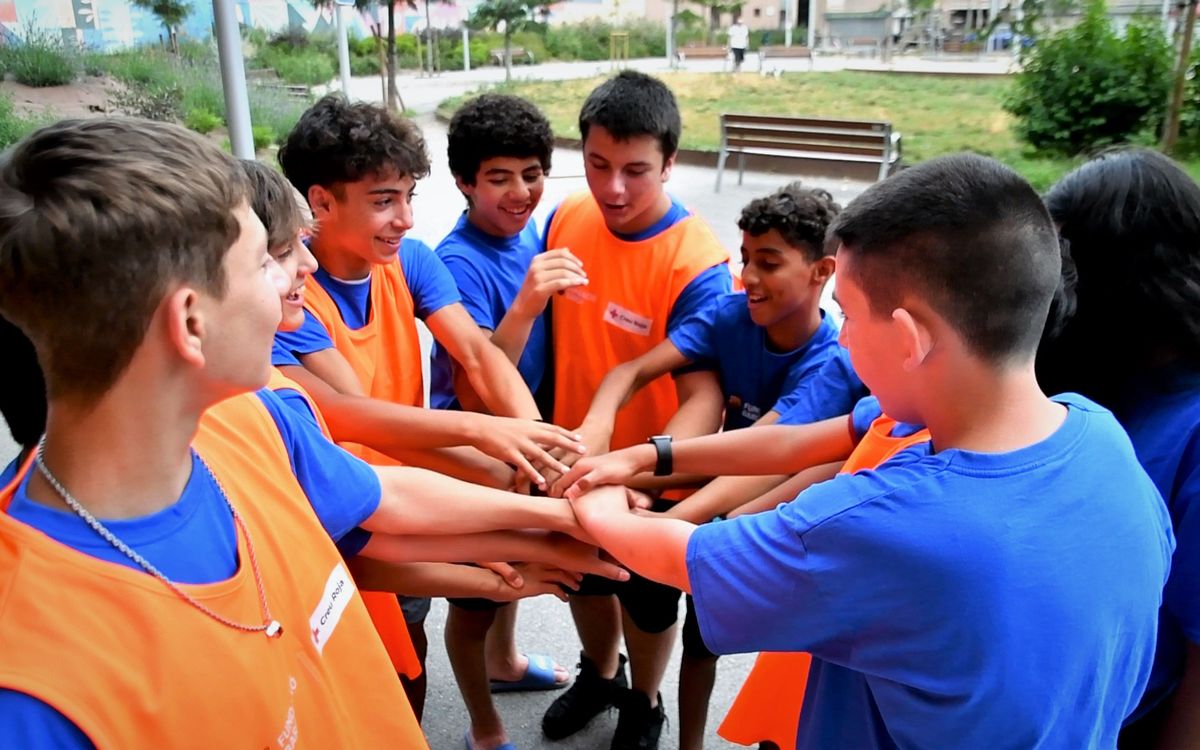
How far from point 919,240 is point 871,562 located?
0.43 meters

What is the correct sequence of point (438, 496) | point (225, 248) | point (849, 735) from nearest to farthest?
point (225, 248), point (849, 735), point (438, 496)

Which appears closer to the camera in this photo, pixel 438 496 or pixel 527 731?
pixel 438 496

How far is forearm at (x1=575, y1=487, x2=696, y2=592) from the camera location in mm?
1358

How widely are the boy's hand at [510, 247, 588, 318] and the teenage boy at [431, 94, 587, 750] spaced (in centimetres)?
15

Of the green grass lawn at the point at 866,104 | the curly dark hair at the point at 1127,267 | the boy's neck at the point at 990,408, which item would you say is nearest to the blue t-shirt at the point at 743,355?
the curly dark hair at the point at 1127,267

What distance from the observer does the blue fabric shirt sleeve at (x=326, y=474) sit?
4.77 feet

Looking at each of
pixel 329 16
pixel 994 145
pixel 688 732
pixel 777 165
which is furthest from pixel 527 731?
pixel 994 145

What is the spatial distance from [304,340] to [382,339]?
263 millimetres

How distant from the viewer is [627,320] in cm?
244

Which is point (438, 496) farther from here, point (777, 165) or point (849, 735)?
point (777, 165)

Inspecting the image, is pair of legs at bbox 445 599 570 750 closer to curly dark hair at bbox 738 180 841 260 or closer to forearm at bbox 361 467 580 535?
forearm at bbox 361 467 580 535

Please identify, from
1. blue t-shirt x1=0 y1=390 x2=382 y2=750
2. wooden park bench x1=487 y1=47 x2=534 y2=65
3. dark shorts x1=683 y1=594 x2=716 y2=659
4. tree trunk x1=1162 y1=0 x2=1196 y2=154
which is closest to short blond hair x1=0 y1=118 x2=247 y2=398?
blue t-shirt x1=0 y1=390 x2=382 y2=750

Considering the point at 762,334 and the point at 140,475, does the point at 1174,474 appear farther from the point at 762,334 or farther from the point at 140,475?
the point at 140,475

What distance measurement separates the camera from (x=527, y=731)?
9.11 ft
